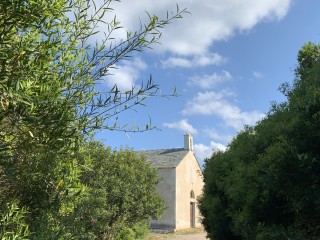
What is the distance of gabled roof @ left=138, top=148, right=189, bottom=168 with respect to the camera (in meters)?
39.4

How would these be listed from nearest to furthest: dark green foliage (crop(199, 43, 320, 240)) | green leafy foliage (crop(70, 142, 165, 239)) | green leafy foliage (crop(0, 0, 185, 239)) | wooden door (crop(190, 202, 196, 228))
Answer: green leafy foliage (crop(0, 0, 185, 239)) < dark green foliage (crop(199, 43, 320, 240)) < green leafy foliage (crop(70, 142, 165, 239)) < wooden door (crop(190, 202, 196, 228))

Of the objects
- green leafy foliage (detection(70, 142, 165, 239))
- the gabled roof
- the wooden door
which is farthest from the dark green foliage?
the wooden door

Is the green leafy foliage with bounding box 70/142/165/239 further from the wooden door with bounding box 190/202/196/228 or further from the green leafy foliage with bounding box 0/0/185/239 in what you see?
the wooden door with bounding box 190/202/196/228

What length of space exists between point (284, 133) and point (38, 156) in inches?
152

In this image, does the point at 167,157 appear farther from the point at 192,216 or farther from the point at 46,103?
the point at 46,103

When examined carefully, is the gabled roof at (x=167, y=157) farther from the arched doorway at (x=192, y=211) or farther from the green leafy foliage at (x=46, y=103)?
the green leafy foliage at (x=46, y=103)

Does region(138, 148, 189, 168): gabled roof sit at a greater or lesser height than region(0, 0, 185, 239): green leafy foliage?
greater

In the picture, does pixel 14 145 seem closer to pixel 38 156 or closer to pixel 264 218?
pixel 38 156

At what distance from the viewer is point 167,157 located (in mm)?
41938

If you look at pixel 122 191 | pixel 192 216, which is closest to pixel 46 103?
pixel 122 191

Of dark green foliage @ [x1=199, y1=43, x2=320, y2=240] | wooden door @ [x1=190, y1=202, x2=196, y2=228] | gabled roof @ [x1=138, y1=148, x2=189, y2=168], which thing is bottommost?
wooden door @ [x1=190, y1=202, x2=196, y2=228]

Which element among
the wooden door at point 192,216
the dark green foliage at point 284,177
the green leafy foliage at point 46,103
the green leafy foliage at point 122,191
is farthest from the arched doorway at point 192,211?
the green leafy foliage at point 46,103

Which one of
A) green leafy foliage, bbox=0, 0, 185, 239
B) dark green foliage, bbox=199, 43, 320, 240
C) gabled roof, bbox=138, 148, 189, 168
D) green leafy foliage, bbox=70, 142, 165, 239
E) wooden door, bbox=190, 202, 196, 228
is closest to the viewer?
green leafy foliage, bbox=0, 0, 185, 239

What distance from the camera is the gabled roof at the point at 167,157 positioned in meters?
39.4
